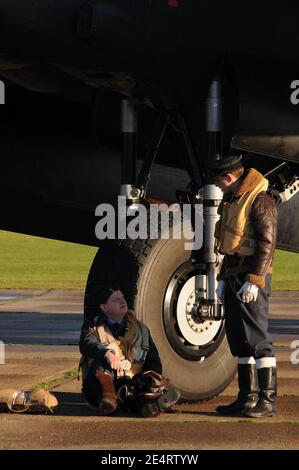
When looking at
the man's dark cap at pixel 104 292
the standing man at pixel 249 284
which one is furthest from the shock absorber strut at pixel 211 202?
the man's dark cap at pixel 104 292

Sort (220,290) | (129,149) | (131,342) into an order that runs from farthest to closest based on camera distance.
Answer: (129,149) < (220,290) < (131,342)

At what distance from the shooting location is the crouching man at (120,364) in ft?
31.4

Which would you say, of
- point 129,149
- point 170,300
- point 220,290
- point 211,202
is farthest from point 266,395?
point 129,149

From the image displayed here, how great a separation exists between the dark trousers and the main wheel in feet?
2.09

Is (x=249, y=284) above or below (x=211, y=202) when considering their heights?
below

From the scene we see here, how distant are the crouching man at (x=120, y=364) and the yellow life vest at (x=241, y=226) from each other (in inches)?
35.0

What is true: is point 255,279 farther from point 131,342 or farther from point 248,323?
point 131,342

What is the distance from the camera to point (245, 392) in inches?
385

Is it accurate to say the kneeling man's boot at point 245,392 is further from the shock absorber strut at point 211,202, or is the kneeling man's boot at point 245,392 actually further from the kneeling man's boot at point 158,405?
the shock absorber strut at point 211,202

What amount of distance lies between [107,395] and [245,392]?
0.99 meters

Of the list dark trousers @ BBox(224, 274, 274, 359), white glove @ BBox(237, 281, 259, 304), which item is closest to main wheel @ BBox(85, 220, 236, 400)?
dark trousers @ BBox(224, 274, 274, 359)

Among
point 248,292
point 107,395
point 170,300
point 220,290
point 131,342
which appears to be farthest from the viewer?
point 170,300

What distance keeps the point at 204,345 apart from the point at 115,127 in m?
2.36

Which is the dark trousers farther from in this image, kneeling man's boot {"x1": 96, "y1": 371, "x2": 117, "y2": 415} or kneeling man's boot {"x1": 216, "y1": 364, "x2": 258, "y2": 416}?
kneeling man's boot {"x1": 96, "y1": 371, "x2": 117, "y2": 415}
